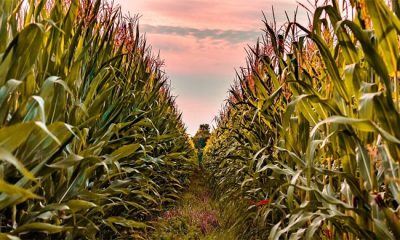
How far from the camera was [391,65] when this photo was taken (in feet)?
5.41

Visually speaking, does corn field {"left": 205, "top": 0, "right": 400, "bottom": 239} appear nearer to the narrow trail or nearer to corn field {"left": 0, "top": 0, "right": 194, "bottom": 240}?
corn field {"left": 0, "top": 0, "right": 194, "bottom": 240}

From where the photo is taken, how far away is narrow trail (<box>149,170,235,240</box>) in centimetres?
481

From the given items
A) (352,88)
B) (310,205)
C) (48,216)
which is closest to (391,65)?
(352,88)

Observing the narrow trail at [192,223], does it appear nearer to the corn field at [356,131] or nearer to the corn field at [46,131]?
the corn field at [46,131]

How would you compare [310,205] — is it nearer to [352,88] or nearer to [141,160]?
[352,88]

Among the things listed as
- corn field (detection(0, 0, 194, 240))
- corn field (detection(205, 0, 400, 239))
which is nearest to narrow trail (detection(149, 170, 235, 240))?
corn field (detection(0, 0, 194, 240))

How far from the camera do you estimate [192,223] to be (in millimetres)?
5520

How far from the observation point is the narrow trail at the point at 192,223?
481cm

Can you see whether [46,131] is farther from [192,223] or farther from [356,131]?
[192,223]

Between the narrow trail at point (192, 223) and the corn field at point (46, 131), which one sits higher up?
the corn field at point (46, 131)

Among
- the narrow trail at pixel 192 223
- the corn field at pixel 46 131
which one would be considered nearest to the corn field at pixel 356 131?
the corn field at pixel 46 131

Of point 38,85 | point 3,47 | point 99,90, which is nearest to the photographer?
point 3,47

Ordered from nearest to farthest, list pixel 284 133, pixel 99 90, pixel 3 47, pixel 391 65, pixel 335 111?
pixel 391 65 < pixel 335 111 < pixel 3 47 < pixel 284 133 < pixel 99 90

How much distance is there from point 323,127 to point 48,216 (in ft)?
4.15
